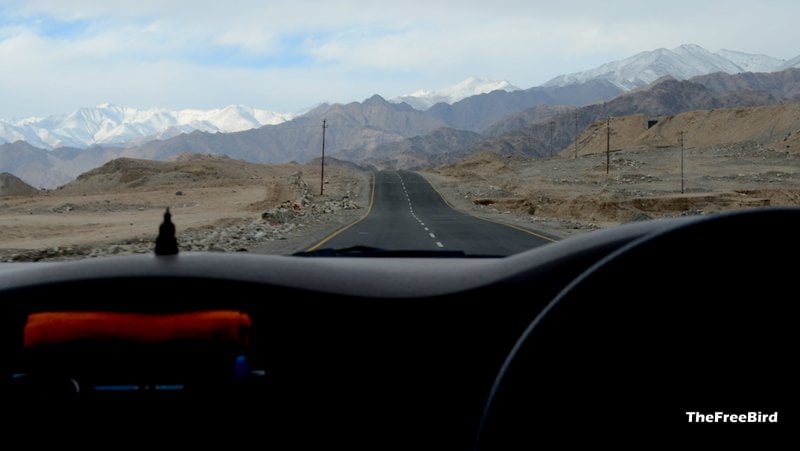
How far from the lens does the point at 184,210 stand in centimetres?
5812

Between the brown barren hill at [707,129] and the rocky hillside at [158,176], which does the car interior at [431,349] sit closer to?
the rocky hillside at [158,176]

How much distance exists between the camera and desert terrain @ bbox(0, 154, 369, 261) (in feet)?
85.5

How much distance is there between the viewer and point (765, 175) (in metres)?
80.6

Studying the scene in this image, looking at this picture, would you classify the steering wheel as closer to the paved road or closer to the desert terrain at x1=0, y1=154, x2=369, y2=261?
the paved road

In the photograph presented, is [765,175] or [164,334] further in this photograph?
[765,175]

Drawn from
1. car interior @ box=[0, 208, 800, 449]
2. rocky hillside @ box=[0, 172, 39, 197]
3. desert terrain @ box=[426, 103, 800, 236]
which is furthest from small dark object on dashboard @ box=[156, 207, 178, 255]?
rocky hillside @ box=[0, 172, 39, 197]

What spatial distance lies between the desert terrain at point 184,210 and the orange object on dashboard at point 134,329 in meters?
17.6

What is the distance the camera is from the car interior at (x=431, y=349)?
1915mm

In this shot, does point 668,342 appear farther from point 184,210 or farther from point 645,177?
point 645,177

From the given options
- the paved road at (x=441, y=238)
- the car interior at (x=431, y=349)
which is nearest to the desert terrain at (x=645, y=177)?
the paved road at (x=441, y=238)

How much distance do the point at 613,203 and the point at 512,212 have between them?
9.54m

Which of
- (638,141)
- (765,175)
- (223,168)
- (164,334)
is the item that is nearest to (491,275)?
(164,334)

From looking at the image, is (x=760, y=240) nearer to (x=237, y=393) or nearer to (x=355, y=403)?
(x=355, y=403)

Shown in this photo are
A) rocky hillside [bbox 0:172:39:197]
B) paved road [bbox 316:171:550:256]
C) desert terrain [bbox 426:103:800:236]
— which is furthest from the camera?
rocky hillside [bbox 0:172:39:197]
